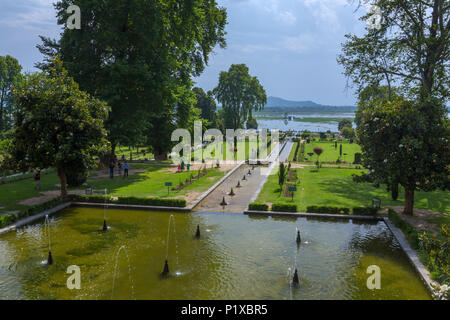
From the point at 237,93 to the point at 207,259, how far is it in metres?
67.3

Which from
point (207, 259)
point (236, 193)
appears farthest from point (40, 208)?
point (236, 193)

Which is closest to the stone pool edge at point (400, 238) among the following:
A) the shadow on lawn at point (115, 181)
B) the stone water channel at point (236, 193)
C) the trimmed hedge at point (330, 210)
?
the trimmed hedge at point (330, 210)

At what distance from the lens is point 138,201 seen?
22328 millimetres

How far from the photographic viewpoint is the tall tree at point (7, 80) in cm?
5572

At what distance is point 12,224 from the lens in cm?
1789

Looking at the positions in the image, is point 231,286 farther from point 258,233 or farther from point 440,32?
point 440,32

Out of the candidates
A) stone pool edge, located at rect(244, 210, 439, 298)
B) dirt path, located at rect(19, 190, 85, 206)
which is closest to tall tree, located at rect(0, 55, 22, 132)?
dirt path, located at rect(19, 190, 85, 206)

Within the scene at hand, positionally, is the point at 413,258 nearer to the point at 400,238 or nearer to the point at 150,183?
the point at 400,238

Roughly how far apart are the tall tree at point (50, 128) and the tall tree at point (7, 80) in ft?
138

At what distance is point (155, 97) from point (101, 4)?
9455 mm

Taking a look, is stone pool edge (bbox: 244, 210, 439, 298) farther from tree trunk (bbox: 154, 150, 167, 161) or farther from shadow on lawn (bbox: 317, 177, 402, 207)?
tree trunk (bbox: 154, 150, 167, 161)

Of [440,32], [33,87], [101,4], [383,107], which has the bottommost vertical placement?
[383,107]
